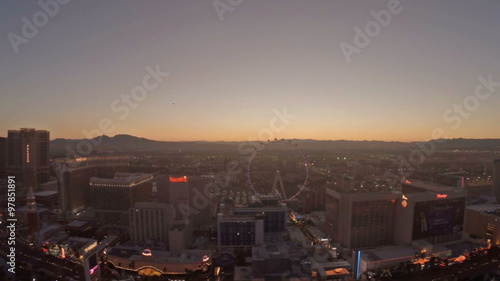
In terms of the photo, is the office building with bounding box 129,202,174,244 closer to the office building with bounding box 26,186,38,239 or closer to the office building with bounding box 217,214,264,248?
the office building with bounding box 217,214,264,248

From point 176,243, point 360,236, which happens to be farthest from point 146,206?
point 360,236

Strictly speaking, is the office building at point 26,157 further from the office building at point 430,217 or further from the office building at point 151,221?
the office building at point 430,217

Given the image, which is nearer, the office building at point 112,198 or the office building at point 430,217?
the office building at point 430,217

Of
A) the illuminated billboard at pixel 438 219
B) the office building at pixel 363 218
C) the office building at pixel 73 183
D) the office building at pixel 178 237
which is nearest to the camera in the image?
the office building at pixel 178 237

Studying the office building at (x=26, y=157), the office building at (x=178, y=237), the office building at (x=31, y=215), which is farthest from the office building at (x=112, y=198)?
the office building at (x=26, y=157)

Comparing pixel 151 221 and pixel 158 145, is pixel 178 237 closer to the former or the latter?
pixel 151 221

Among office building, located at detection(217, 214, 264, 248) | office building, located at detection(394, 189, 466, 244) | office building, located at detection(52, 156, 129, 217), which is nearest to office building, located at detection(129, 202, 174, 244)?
office building, located at detection(217, 214, 264, 248)

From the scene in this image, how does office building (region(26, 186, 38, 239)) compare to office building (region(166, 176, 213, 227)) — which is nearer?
office building (region(26, 186, 38, 239))
